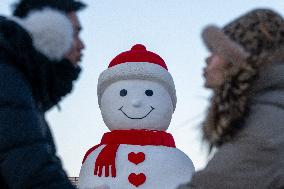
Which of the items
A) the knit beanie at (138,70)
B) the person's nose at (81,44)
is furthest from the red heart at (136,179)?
the person's nose at (81,44)

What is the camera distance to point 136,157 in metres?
4.05

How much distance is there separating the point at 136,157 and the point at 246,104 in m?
2.58

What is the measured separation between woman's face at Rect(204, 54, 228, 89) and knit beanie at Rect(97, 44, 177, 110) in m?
2.77

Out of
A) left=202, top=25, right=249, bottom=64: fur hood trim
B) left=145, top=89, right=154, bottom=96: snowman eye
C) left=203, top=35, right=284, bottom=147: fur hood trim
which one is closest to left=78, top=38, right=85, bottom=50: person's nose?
left=202, top=25, right=249, bottom=64: fur hood trim

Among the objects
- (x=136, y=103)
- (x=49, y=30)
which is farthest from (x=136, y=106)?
(x=49, y=30)

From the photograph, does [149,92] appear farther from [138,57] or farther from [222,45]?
[222,45]

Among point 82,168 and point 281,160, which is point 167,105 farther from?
point 281,160

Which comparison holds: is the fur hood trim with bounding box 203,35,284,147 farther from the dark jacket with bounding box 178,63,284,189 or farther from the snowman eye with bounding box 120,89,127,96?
the snowman eye with bounding box 120,89,127,96

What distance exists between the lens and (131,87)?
14.4 ft

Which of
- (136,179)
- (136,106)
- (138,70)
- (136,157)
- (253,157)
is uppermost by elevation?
(253,157)

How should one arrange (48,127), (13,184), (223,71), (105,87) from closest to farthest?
(223,71) → (13,184) → (48,127) → (105,87)

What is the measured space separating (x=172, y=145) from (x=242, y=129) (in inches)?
113

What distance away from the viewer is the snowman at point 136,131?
401 cm

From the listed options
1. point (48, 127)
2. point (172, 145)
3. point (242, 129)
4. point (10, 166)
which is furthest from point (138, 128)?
point (242, 129)
